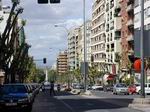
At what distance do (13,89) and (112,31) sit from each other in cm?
10343

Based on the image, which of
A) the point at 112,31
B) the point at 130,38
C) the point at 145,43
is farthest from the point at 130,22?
the point at 145,43

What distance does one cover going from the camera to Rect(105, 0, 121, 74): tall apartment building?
127m

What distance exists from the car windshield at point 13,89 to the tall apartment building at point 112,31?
89.6 meters

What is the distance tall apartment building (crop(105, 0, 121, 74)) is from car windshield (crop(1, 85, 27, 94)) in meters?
89.6

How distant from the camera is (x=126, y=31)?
11569 centimetres

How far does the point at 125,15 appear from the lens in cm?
11694

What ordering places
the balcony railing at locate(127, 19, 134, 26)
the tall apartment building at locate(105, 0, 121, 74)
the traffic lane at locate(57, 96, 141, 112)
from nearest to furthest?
1. the traffic lane at locate(57, 96, 141, 112)
2. the balcony railing at locate(127, 19, 134, 26)
3. the tall apartment building at locate(105, 0, 121, 74)

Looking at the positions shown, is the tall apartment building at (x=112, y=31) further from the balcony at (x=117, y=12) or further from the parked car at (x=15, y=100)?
the parked car at (x=15, y=100)

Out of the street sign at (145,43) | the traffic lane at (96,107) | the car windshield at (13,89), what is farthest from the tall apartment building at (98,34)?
the car windshield at (13,89)

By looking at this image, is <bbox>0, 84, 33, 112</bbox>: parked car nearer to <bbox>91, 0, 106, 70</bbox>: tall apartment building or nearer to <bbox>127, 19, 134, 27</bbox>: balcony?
<bbox>127, 19, 134, 27</bbox>: balcony

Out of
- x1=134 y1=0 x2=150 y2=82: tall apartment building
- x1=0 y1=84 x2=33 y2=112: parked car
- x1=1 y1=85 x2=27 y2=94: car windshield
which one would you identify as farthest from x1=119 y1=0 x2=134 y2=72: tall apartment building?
x1=0 y1=84 x2=33 y2=112: parked car

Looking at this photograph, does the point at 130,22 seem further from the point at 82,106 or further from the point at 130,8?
the point at 82,106

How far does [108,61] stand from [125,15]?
76.1 ft

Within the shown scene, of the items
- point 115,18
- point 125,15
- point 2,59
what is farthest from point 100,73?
point 2,59
